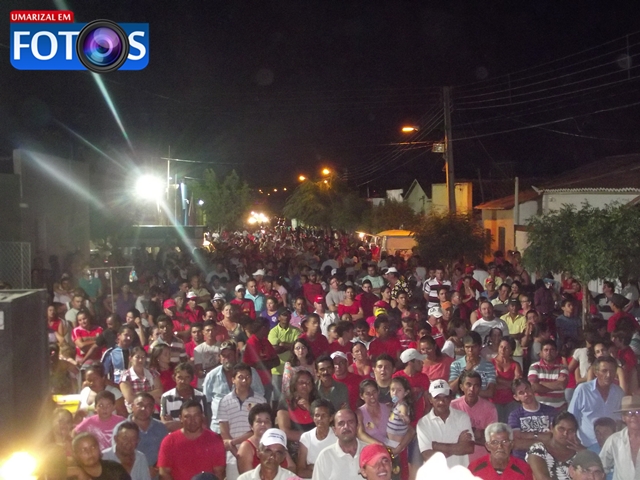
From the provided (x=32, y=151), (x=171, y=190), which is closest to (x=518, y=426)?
(x=32, y=151)

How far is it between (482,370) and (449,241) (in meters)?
12.2

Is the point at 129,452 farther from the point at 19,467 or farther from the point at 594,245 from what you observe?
the point at 594,245

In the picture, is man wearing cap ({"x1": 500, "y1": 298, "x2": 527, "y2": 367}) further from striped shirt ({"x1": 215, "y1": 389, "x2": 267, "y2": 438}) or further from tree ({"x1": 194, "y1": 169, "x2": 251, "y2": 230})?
tree ({"x1": 194, "y1": 169, "x2": 251, "y2": 230})

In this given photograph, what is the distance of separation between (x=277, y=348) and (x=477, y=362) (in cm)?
236

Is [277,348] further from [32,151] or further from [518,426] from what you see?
[32,151]

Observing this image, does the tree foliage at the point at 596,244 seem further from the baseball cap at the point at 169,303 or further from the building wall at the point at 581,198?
the building wall at the point at 581,198

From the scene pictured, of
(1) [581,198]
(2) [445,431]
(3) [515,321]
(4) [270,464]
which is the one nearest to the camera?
(4) [270,464]

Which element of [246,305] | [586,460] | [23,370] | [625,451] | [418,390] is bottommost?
[625,451]

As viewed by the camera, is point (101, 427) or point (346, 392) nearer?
point (101, 427)

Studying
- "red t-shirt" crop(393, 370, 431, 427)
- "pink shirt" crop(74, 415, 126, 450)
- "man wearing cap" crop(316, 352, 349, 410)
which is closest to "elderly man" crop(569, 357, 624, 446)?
"red t-shirt" crop(393, 370, 431, 427)

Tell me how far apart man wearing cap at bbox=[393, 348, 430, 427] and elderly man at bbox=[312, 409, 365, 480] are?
1.14m

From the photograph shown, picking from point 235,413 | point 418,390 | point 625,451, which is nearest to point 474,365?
point 418,390

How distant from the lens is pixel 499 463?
5195mm

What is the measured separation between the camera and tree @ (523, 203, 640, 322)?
11.5 meters
